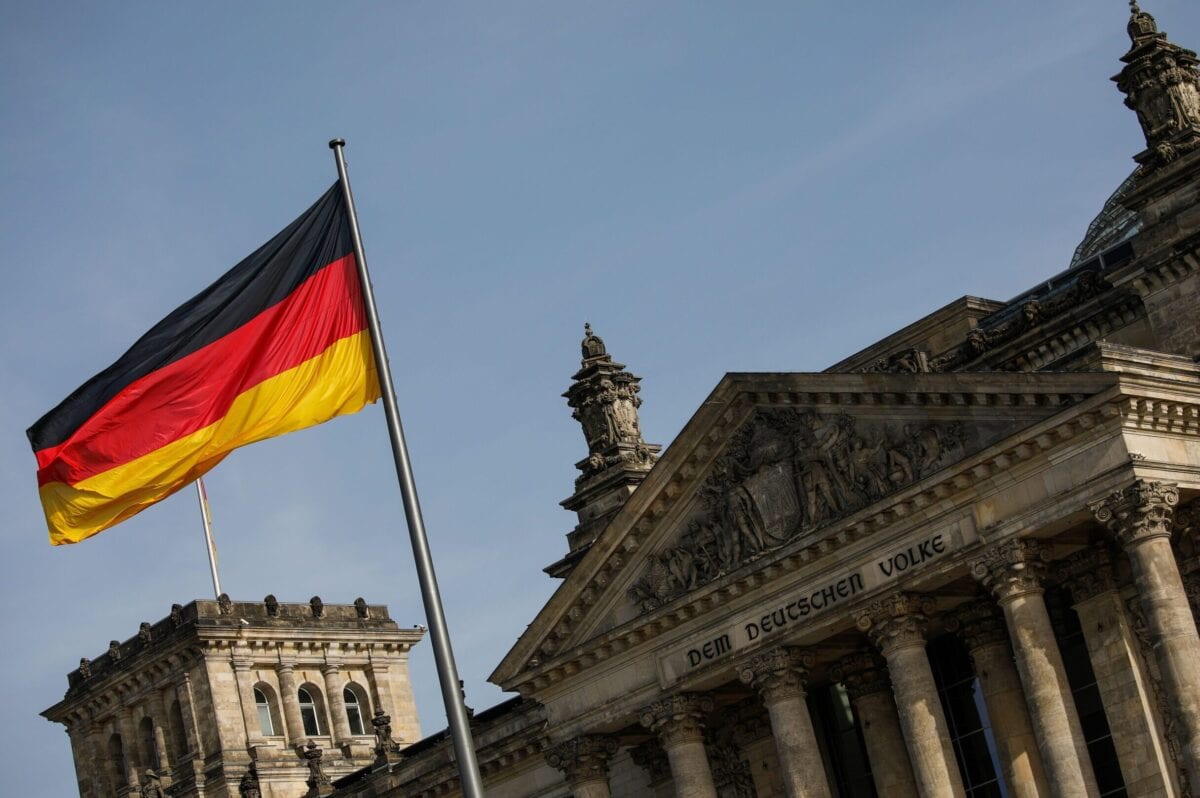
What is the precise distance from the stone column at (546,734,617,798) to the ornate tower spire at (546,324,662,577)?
7.94m

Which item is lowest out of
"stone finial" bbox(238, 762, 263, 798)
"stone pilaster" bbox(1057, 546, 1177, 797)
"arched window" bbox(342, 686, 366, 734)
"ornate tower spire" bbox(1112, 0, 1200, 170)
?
"stone pilaster" bbox(1057, 546, 1177, 797)

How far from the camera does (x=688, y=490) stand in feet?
166

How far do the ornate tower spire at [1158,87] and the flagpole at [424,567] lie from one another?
24079mm

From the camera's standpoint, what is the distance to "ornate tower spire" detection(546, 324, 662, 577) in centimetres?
5972

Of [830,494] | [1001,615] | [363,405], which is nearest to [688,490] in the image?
[830,494]

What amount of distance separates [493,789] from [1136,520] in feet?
79.6

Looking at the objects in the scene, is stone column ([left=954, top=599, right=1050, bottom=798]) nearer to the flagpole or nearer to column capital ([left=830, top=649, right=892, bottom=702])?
column capital ([left=830, top=649, right=892, bottom=702])

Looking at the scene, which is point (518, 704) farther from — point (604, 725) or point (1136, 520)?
point (1136, 520)

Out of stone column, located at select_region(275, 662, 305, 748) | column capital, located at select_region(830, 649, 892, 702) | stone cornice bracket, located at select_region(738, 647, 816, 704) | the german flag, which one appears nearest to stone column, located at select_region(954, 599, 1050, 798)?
column capital, located at select_region(830, 649, 892, 702)

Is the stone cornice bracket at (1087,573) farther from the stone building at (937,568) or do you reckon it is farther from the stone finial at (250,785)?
the stone finial at (250,785)

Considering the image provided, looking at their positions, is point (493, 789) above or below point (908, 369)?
below

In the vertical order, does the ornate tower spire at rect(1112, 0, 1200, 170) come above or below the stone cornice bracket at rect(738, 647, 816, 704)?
above

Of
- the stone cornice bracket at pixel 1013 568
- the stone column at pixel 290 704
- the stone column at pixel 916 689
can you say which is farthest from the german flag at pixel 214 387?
the stone column at pixel 290 704

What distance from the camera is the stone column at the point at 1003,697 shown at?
46812 mm
